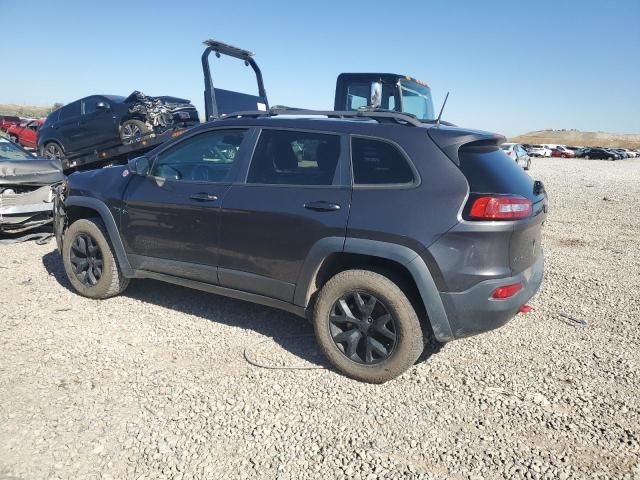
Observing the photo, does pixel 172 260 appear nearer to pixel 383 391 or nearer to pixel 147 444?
pixel 147 444

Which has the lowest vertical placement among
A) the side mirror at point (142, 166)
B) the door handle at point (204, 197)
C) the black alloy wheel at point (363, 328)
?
the black alloy wheel at point (363, 328)

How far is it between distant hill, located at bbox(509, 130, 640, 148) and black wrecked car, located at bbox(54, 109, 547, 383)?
3690 inches

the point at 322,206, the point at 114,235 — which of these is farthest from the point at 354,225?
the point at 114,235

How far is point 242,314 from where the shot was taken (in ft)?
14.7

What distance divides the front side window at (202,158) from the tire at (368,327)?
1.37m

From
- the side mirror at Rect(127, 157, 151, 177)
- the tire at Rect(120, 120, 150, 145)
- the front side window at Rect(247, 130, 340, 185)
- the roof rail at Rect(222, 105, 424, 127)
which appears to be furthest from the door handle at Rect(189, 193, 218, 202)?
the tire at Rect(120, 120, 150, 145)

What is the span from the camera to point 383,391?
128 inches

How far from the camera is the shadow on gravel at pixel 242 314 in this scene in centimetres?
384

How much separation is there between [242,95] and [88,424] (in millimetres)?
6596

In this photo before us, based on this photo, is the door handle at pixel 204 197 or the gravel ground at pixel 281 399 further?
the door handle at pixel 204 197

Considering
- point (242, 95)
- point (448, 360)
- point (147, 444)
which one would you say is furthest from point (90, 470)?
point (242, 95)

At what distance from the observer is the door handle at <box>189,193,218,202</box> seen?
379 centimetres

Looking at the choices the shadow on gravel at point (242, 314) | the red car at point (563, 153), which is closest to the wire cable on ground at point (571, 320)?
the shadow on gravel at point (242, 314)

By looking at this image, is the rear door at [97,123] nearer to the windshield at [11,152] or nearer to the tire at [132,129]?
the tire at [132,129]
